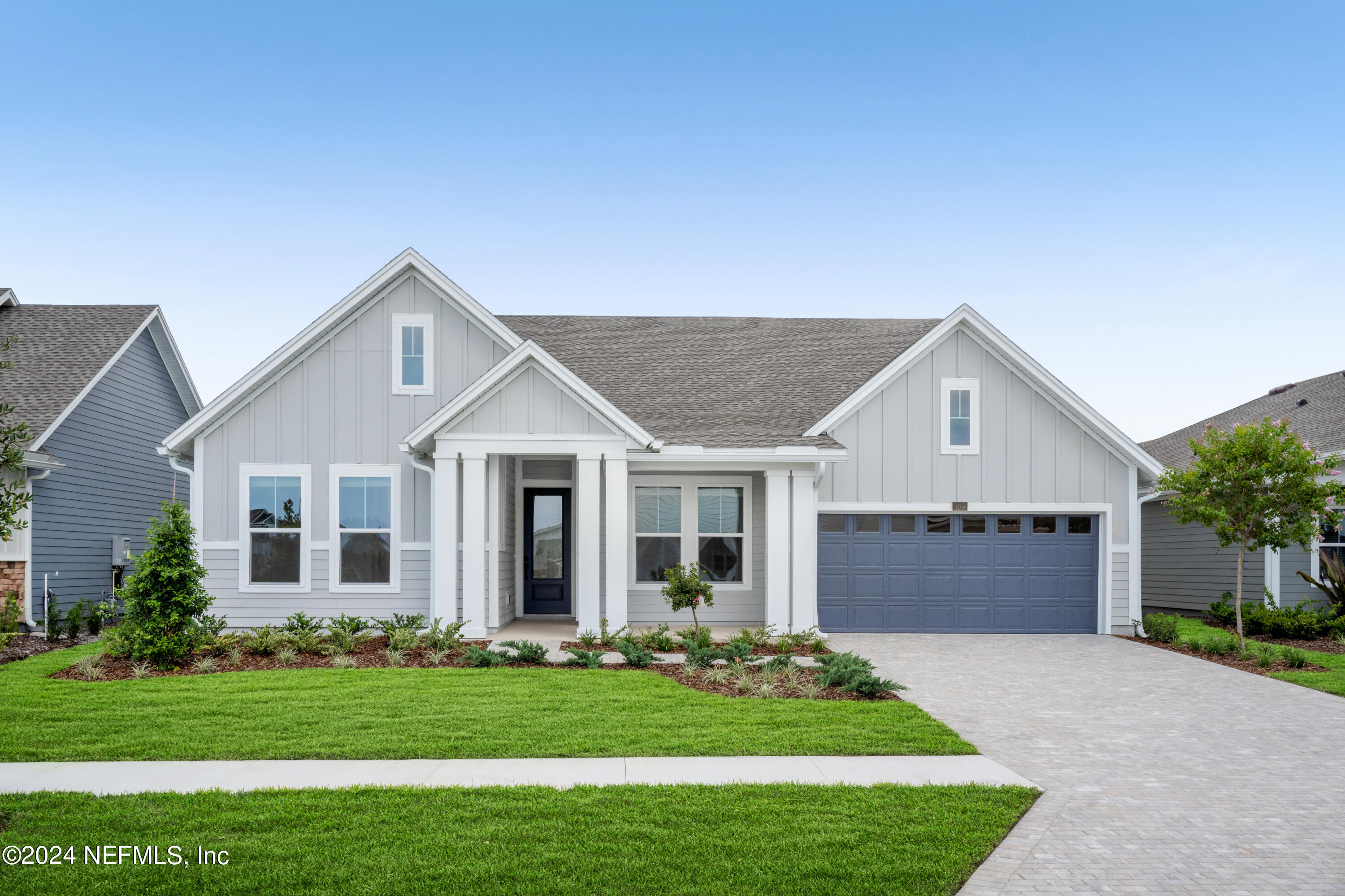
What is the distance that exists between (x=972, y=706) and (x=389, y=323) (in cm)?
1106

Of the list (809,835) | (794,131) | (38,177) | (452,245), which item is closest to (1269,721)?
(809,835)

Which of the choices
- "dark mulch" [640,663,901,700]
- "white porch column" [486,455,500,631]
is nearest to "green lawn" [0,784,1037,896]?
"dark mulch" [640,663,901,700]

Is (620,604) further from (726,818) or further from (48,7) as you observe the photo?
(48,7)

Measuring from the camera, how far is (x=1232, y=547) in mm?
18953

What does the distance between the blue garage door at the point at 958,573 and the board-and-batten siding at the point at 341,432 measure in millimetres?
7055

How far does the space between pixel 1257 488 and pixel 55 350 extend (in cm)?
2225

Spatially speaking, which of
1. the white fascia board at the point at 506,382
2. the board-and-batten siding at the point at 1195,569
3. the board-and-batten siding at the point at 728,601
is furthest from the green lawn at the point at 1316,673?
the white fascia board at the point at 506,382

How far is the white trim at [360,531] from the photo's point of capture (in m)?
Answer: 15.0

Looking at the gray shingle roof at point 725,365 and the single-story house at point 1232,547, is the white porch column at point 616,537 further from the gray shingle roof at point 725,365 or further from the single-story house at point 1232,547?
the single-story house at point 1232,547

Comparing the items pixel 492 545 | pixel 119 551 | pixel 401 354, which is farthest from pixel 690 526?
pixel 119 551

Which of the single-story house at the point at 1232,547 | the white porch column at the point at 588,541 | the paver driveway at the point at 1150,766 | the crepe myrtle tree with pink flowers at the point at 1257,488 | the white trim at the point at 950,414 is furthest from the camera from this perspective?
the single-story house at the point at 1232,547

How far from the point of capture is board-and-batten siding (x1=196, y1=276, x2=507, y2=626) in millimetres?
15000

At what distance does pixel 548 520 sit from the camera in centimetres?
1723

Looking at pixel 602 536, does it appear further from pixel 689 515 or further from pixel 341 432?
pixel 341 432
